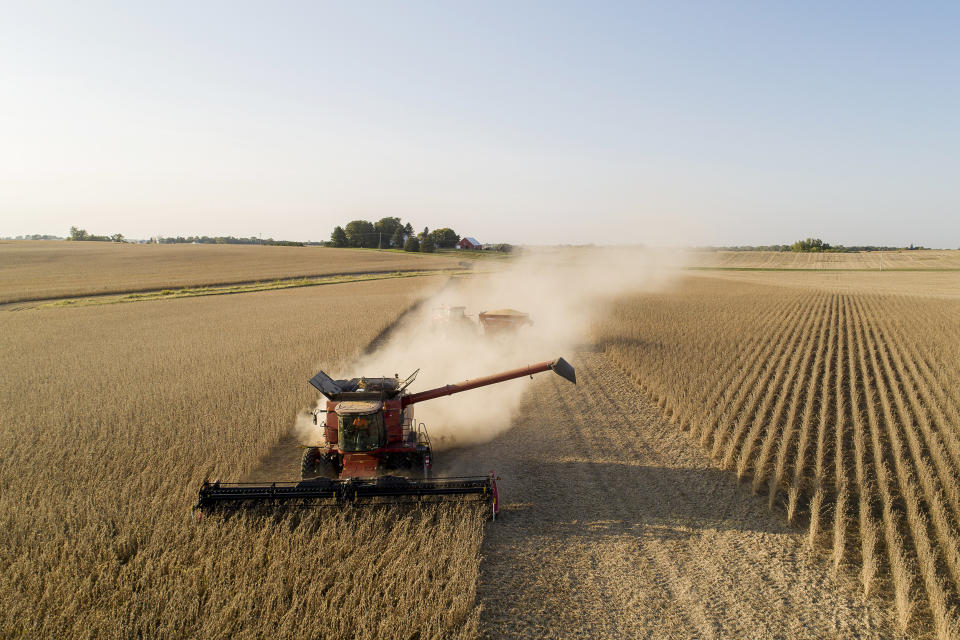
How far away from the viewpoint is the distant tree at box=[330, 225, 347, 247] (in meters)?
111

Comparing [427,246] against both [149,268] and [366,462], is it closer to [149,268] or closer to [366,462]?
[149,268]

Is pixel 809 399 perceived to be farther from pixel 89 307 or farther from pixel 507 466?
pixel 89 307

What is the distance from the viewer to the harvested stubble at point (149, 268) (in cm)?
4006

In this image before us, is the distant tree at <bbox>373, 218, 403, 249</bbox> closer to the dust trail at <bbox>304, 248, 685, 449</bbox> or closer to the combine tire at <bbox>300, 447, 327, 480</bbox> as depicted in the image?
the dust trail at <bbox>304, 248, 685, 449</bbox>

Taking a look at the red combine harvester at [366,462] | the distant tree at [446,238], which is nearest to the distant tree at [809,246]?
the distant tree at [446,238]

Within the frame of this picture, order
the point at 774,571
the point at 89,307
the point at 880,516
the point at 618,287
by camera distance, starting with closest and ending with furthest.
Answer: the point at 774,571
the point at 880,516
the point at 89,307
the point at 618,287

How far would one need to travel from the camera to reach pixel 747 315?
27625 mm

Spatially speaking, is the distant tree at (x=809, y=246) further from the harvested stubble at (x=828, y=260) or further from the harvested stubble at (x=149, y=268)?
the harvested stubble at (x=149, y=268)

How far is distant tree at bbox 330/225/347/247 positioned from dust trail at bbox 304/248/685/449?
73.3m

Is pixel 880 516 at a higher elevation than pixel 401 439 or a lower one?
lower

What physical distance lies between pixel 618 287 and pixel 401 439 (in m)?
38.3

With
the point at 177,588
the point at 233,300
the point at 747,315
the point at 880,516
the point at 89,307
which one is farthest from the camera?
the point at 233,300

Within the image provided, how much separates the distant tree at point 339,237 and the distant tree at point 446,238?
65.7 ft

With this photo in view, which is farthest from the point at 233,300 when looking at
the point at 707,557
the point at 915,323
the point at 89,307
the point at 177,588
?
the point at 915,323
